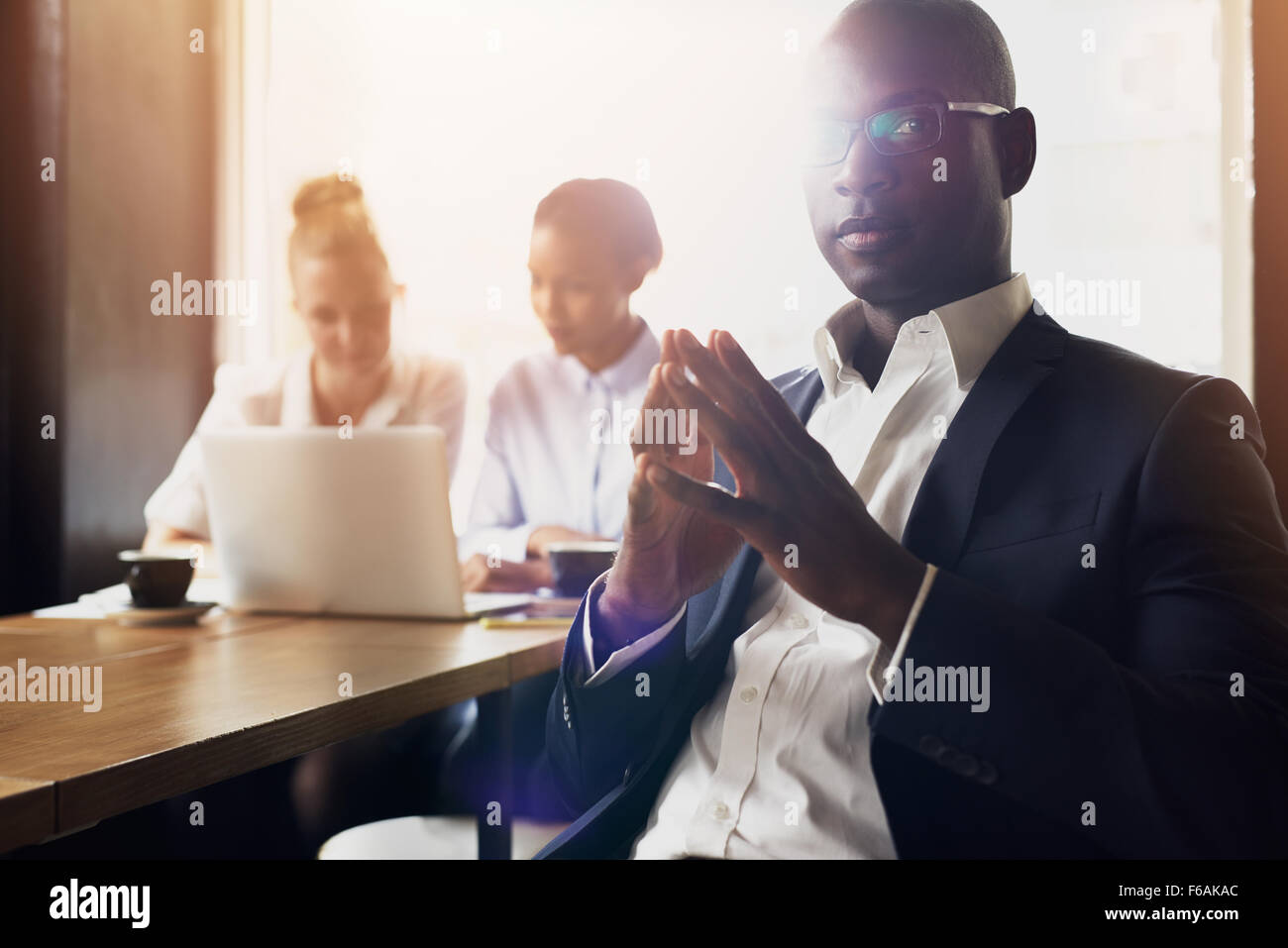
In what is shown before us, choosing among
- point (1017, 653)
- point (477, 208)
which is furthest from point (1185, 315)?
point (477, 208)

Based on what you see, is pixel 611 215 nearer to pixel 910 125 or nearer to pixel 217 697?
pixel 910 125

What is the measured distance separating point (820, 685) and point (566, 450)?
204 centimetres

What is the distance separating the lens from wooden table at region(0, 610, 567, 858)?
86 centimetres

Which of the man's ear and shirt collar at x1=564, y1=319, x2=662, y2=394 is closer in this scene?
the man's ear

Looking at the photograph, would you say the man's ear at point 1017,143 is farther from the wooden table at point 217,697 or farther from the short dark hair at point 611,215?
the short dark hair at point 611,215

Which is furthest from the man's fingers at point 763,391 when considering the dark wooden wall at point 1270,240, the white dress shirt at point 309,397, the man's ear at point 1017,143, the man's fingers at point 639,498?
the white dress shirt at point 309,397

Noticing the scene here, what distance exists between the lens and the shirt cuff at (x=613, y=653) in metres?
1.19

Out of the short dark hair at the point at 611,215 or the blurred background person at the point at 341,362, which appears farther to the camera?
the blurred background person at the point at 341,362

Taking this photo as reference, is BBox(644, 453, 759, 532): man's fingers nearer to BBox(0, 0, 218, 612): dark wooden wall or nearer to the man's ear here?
the man's ear

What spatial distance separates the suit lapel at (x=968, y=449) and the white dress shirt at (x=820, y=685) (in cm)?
4

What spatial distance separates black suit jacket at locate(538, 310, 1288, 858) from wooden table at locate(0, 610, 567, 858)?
573 millimetres

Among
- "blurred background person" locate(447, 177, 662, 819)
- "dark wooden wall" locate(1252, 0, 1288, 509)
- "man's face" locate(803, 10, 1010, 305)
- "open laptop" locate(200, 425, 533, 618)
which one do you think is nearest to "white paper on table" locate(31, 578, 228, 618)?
"open laptop" locate(200, 425, 533, 618)

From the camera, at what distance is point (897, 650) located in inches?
37.2

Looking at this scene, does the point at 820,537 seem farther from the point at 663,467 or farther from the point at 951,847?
the point at 951,847
